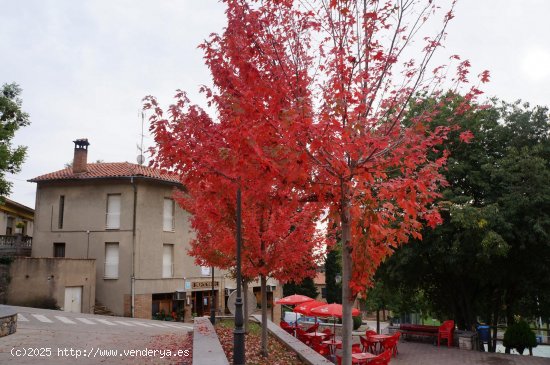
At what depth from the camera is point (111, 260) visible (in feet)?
95.3

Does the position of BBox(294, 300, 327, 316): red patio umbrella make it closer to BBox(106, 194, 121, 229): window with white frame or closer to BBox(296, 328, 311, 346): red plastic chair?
BBox(296, 328, 311, 346): red plastic chair

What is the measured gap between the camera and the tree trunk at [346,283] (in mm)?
5809

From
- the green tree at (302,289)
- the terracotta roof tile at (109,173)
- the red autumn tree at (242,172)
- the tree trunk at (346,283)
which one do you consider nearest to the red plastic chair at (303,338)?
the red autumn tree at (242,172)

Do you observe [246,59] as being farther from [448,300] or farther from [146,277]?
[146,277]

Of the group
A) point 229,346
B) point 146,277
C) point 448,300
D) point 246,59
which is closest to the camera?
point 246,59

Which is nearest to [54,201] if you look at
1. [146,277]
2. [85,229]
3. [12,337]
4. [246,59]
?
[85,229]

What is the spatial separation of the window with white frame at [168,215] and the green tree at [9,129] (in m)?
9.18

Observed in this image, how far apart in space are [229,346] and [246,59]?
8671 millimetres

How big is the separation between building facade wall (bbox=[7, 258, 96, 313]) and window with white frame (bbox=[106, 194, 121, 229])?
364 cm

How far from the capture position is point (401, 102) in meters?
6.39

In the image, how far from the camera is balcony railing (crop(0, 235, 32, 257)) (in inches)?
1196

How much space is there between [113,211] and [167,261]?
4880mm

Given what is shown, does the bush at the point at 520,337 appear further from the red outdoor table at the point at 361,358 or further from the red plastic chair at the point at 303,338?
the red outdoor table at the point at 361,358

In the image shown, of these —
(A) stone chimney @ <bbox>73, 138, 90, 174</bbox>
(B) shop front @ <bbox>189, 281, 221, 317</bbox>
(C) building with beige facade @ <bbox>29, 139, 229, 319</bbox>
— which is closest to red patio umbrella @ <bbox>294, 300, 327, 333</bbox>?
(C) building with beige facade @ <bbox>29, 139, 229, 319</bbox>
